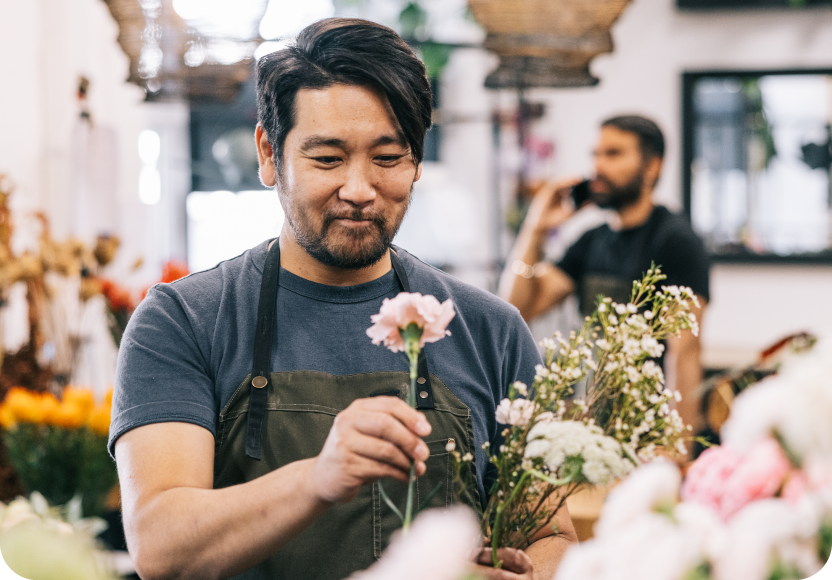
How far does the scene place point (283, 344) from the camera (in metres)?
1.21

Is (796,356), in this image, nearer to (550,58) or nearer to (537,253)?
(550,58)

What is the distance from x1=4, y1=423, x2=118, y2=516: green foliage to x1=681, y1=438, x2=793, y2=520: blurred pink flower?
1.85 meters

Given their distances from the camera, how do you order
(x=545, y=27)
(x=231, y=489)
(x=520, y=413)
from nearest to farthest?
(x=520, y=413)
(x=231, y=489)
(x=545, y=27)

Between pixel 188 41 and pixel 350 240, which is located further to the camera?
pixel 188 41

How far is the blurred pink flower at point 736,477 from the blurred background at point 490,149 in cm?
282

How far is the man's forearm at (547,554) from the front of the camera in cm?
108

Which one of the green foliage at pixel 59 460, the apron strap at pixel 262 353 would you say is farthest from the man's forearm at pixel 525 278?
the apron strap at pixel 262 353

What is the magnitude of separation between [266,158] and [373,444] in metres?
0.65

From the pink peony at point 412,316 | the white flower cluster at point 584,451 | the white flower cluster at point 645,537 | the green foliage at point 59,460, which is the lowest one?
the green foliage at point 59,460

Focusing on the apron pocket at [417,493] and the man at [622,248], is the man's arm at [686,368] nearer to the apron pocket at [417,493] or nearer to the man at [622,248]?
the man at [622,248]

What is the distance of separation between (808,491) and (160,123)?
15.0ft

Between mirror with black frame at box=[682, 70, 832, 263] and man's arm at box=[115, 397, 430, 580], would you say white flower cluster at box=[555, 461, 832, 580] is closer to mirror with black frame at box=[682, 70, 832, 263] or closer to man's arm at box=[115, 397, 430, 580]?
man's arm at box=[115, 397, 430, 580]

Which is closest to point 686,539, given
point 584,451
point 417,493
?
point 584,451

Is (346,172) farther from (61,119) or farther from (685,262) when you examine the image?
(61,119)
